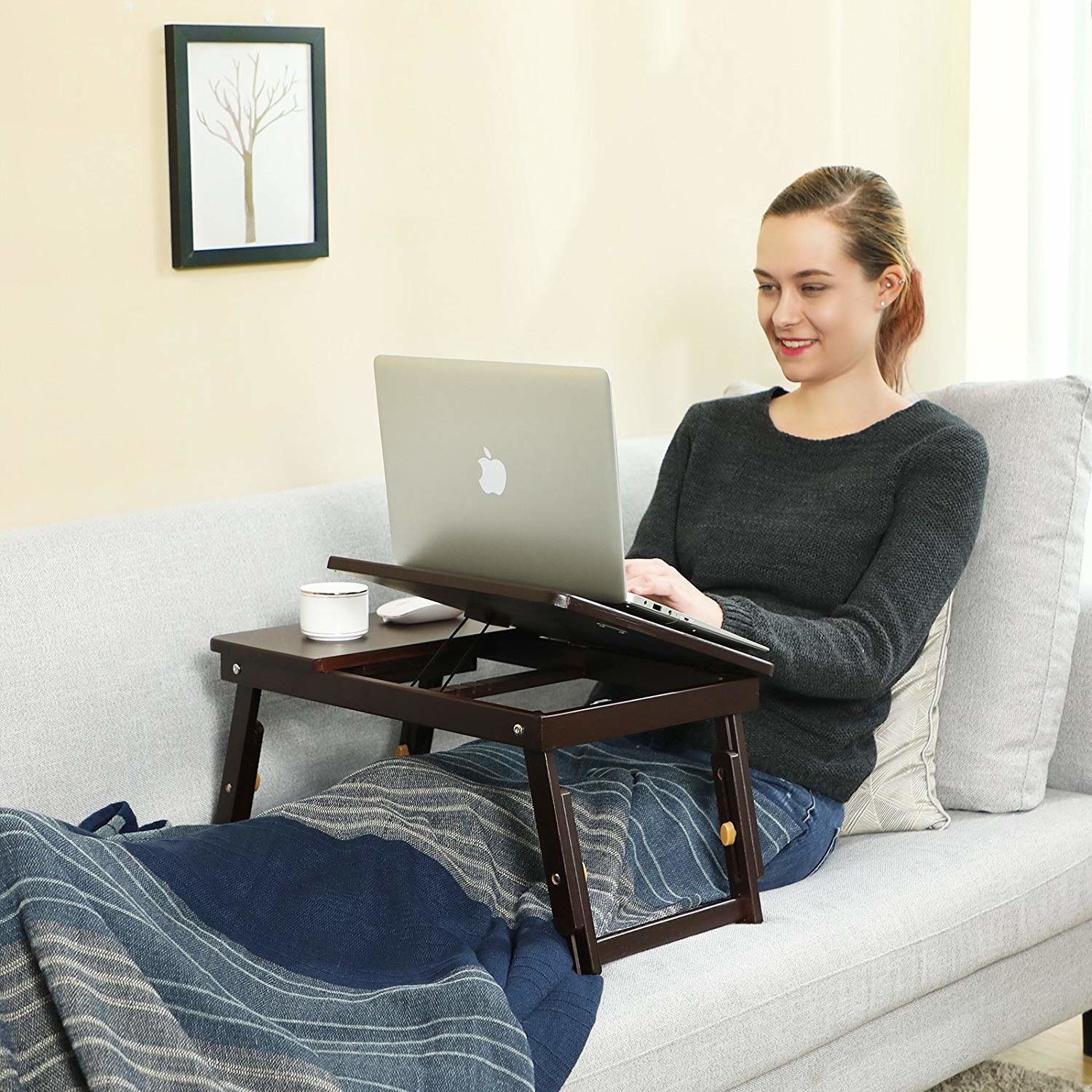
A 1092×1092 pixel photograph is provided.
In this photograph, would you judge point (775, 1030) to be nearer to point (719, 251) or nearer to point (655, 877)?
point (655, 877)

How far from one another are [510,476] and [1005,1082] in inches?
44.8

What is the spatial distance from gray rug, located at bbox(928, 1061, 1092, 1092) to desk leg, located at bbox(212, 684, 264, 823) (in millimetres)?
995

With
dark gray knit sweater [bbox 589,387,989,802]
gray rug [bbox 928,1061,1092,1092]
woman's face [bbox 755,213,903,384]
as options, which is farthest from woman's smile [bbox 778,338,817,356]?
gray rug [bbox 928,1061,1092,1092]

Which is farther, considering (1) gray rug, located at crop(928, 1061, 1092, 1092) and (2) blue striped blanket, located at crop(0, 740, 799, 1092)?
(1) gray rug, located at crop(928, 1061, 1092, 1092)

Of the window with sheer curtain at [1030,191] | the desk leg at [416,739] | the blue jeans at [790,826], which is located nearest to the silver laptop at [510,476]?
the blue jeans at [790,826]

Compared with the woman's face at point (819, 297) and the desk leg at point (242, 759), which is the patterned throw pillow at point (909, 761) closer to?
the woman's face at point (819, 297)

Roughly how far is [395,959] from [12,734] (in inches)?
22.0

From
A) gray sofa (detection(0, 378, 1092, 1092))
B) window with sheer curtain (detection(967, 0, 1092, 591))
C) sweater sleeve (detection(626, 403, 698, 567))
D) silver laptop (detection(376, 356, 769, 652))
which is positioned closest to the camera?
silver laptop (detection(376, 356, 769, 652))

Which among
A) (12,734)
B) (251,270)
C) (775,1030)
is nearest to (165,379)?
(251,270)

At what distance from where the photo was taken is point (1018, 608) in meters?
2.07


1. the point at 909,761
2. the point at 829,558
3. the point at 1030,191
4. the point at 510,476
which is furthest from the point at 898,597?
the point at 1030,191

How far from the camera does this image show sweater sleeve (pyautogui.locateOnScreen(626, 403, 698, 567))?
2.16 metres

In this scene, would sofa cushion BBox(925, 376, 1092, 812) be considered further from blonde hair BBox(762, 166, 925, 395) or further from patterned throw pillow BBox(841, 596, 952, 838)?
blonde hair BBox(762, 166, 925, 395)

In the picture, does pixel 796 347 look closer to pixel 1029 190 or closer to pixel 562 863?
pixel 562 863
